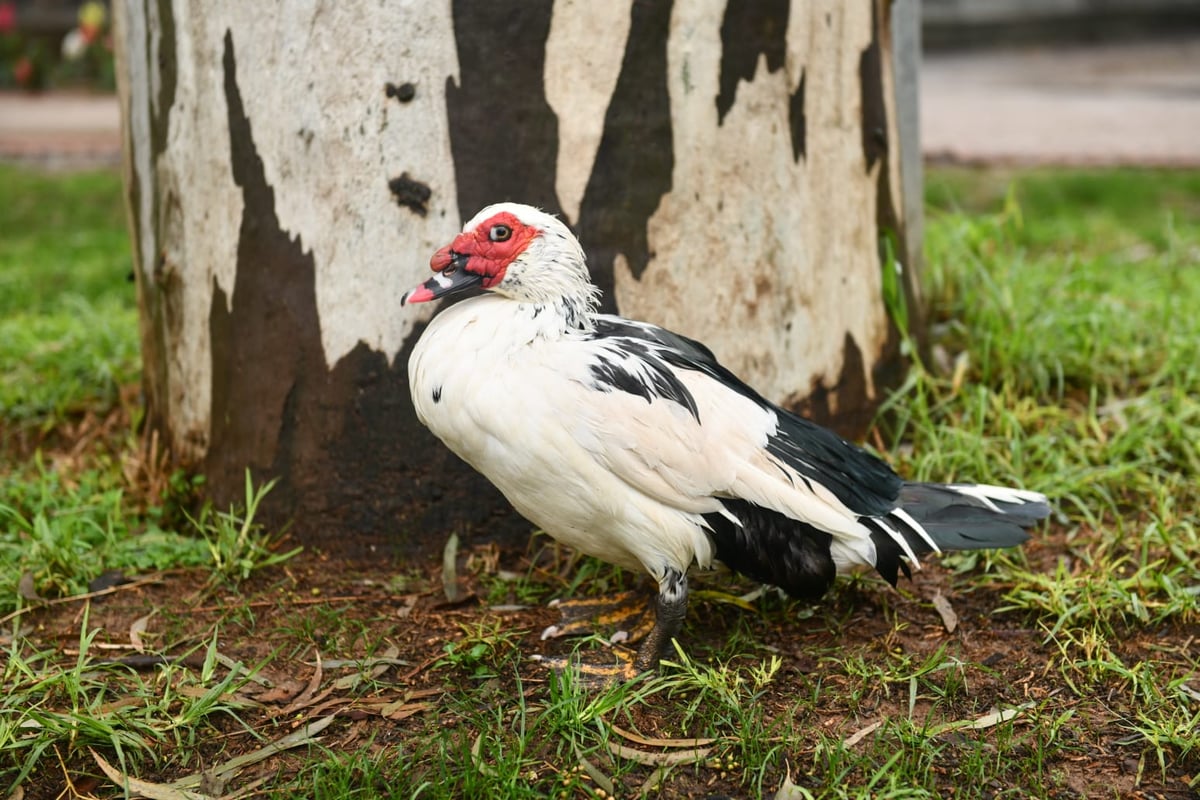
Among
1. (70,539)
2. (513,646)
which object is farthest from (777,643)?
(70,539)

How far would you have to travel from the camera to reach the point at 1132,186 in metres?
7.64

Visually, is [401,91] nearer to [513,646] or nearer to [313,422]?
[313,422]

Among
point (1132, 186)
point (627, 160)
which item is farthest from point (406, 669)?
point (1132, 186)

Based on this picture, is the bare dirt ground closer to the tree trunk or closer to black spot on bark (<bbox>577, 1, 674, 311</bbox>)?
the tree trunk

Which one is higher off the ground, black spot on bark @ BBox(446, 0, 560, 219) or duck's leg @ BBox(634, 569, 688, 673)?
black spot on bark @ BBox(446, 0, 560, 219)

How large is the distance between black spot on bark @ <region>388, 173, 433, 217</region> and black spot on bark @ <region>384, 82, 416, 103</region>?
0.63 ft

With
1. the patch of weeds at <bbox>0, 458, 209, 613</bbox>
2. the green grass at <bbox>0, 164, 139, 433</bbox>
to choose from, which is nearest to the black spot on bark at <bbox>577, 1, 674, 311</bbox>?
the patch of weeds at <bbox>0, 458, 209, 613</bbox>

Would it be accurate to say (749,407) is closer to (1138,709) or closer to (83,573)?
(1138,709)

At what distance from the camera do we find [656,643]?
9.18ft

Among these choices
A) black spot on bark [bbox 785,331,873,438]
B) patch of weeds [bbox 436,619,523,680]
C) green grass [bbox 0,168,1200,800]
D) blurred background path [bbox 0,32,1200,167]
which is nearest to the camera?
green grass [bbox 0,168,1200,800]

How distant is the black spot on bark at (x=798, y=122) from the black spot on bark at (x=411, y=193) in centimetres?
99

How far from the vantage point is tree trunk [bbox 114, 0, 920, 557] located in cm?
312

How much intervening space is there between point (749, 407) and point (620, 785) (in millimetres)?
878

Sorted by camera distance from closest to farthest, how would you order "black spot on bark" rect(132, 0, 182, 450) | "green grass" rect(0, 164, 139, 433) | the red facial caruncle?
the red facial caruncle < "black spot on bark" rect(132, 0, 182, 450) < "green grass" rect(0, 164, 139, 433)
